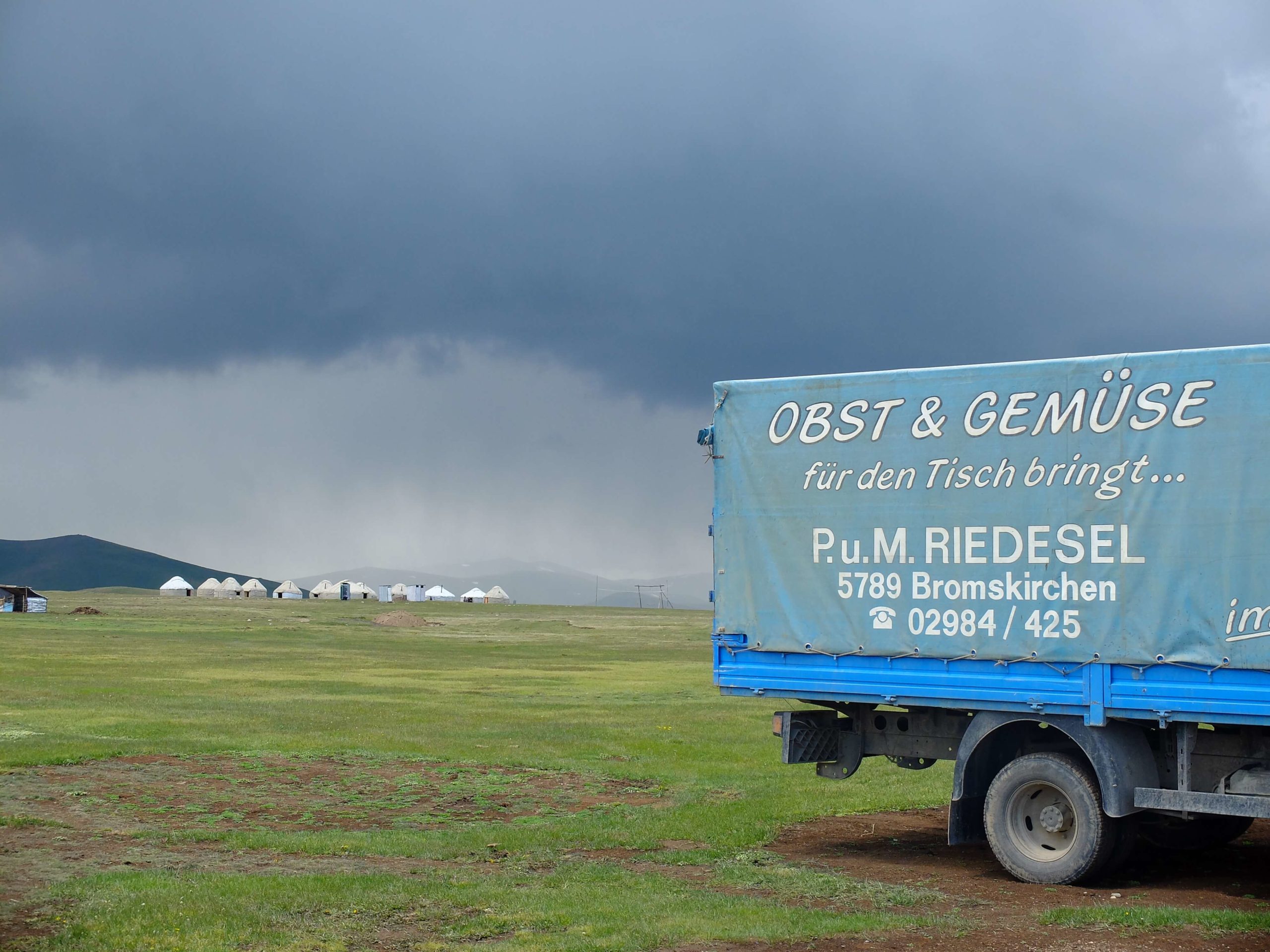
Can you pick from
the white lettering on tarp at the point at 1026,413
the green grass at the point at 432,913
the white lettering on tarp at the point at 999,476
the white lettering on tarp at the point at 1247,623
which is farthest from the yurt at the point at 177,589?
the white lettering on tarp at the point at 1247,623

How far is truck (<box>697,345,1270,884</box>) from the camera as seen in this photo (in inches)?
432

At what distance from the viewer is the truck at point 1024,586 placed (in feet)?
36.0

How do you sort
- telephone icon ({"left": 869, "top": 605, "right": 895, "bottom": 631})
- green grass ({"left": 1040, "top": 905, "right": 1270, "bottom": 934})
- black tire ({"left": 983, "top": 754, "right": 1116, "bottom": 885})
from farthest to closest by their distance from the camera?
telephone icon ({"left": 869, "top": 605, "right": 895, "bottom": 631})
black tire ({"left": 983, "top": 754, "right": 1116, "bottom": 885})
green grass ({"left": 1040, "top": 905, "right": 1270, "bottom": 934})

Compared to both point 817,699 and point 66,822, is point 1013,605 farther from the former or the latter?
point 66,822

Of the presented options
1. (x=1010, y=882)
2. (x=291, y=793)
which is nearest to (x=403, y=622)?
(x=291, y=793)

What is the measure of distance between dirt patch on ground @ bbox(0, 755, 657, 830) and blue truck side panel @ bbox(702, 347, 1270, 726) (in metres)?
5.07

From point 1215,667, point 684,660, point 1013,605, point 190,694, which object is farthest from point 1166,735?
point 684,660

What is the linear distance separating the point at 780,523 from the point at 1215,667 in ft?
14.9

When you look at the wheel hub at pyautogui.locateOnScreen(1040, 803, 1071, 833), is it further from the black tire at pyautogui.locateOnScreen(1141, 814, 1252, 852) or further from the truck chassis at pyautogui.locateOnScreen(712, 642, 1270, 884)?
the black tire at pyautogui.locateOnScreen(1141, 814, 1252, 852)

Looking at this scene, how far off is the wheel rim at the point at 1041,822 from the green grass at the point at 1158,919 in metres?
1.30

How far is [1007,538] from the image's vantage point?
1211cm

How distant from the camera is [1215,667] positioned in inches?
425

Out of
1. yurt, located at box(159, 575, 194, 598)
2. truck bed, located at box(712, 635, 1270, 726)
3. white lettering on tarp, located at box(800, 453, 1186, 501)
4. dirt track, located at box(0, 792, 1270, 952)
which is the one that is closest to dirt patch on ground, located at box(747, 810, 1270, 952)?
dirt track, located at box(0, 792, 1270, 952)

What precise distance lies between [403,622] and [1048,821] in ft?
300
